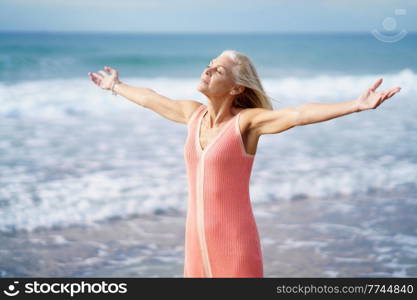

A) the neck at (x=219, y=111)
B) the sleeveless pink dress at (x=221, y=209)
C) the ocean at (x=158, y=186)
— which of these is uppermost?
the ocean at (x=158, y=186)

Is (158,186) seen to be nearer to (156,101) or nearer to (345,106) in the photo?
(156,101)

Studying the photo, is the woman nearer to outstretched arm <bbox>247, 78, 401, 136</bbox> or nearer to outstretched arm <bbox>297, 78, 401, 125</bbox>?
Answer: outstretched arm <bbox>247, 78, 401, 136</bbox>

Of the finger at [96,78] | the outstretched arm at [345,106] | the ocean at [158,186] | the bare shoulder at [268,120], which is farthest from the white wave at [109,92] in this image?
the outstretched arm at [345,106]

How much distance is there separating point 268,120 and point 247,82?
195 mm

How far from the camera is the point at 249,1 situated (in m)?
24.9

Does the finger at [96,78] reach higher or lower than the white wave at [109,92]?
lower

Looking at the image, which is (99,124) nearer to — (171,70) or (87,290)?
(171,70)

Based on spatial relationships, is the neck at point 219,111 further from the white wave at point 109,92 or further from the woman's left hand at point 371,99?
the white wave at point 109,92

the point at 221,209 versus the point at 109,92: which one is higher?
the point at 109,92

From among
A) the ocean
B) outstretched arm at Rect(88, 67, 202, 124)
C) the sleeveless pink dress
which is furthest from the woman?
the ocean

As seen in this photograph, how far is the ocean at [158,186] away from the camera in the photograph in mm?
5668

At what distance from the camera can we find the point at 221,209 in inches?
107

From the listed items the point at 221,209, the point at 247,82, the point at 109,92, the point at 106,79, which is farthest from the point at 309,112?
the point at 109,92

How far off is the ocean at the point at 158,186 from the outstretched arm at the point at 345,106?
37cm
